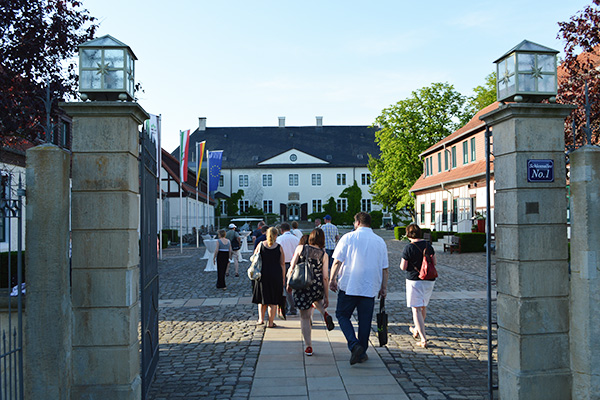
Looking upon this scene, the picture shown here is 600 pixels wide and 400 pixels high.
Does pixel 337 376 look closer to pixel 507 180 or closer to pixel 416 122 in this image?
pixel 507 180

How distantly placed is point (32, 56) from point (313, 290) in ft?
28.2

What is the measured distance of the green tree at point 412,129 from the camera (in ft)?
143

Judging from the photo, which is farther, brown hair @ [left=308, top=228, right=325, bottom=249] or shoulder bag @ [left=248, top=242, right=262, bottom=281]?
shoulder bag @ [left=248, top=242, right=262, bottom=281]

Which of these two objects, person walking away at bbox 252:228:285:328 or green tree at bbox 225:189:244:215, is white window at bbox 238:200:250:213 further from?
person walking away at bbox 252:228:285:328

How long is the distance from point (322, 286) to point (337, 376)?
1.46 m

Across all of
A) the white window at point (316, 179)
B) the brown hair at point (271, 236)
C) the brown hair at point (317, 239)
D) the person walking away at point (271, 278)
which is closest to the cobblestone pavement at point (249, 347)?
the person walking away at point (271, 278)

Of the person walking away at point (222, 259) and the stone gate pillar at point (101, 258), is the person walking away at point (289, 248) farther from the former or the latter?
the stone gate pillar at point (101, 258)

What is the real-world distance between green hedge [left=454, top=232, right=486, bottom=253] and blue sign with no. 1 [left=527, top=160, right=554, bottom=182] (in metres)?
21.5

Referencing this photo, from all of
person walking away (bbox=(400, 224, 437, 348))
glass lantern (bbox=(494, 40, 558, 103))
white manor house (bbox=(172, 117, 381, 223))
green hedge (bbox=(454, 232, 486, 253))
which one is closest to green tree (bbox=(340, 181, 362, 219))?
white manor house (bbox=(172, 117, 381, 223))

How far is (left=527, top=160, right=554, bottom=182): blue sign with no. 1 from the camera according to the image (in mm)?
4883

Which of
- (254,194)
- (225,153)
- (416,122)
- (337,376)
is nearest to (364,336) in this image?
(337,376)

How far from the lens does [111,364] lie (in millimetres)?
4723

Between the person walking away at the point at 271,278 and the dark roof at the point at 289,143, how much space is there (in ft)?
205

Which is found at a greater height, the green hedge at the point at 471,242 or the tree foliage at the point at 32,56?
the tree foliage at the point at 32,56
